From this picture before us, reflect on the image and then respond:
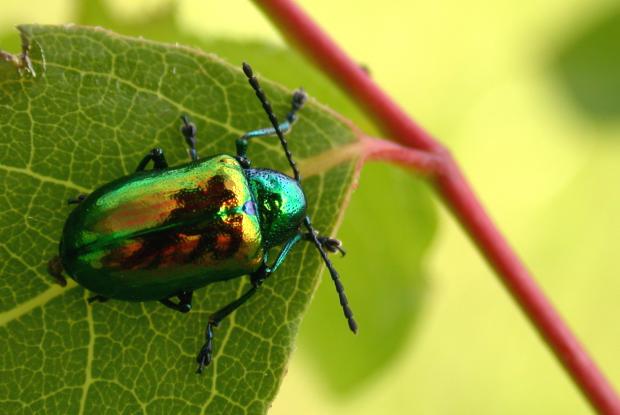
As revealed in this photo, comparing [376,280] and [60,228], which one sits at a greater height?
[60,228]

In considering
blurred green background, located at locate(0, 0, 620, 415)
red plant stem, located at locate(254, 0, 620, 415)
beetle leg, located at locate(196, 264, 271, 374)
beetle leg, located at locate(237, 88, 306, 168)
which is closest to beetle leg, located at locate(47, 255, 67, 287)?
beetle leg, located at locate(196, 264, 271, 374)

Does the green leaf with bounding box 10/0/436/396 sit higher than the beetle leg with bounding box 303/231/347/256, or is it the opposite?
the beetle leg with bounding box 303/231/347/256

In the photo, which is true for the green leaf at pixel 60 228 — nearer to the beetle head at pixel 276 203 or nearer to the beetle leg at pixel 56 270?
the beetle leg at pixel 56 270

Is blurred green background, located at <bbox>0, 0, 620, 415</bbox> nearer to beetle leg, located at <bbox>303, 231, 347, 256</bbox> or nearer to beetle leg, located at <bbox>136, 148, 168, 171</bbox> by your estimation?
beetle leg, located at <bbox>303, 231, 347, 256</bbox>

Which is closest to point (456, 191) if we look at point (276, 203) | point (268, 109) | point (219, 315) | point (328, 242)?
point (328, 242)

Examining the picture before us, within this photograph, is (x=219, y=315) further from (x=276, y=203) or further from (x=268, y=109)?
(x=268, y=109)

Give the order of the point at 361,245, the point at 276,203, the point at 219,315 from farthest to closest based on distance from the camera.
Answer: the point at 361,245
the point at 276,203
the point at 219,315

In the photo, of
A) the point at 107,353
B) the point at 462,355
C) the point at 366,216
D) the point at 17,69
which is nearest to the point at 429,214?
the point at 366,216
